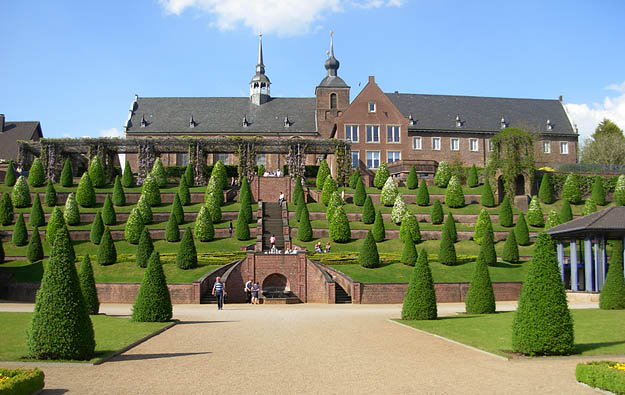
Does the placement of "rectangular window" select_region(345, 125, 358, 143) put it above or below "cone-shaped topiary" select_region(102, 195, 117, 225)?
above

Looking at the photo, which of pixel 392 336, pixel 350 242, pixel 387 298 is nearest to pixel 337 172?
pixel 350 242

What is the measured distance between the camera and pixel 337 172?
211 feet

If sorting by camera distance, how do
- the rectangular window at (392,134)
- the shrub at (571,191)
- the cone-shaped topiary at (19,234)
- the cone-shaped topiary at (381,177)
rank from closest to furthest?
the cone-shaped topiary at (19,234), the shrub at (571,191), the cone-shaped topiary at (381,177), the rectangular window at (392,134)

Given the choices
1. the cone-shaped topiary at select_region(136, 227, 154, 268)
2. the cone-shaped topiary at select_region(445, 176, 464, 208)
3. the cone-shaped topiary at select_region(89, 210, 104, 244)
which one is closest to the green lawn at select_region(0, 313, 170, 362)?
the cone-shaped topiary at select_region(136, 227, 154, 268)

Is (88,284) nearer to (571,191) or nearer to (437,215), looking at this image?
(437,215)

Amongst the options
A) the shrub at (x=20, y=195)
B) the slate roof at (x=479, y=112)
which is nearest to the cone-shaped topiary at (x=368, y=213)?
the slate roof at (x=479, y=112)

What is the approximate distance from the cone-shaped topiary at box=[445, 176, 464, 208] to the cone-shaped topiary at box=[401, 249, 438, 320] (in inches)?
1352

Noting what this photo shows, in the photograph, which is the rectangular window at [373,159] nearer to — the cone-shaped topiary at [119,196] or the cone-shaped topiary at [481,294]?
the cone-shaped topiary at [119,196]

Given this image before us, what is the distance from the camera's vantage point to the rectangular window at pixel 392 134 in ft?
240

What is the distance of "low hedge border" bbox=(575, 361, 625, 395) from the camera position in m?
10.6

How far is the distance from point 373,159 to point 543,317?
2312 inches

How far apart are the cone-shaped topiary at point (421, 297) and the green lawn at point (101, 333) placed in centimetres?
848

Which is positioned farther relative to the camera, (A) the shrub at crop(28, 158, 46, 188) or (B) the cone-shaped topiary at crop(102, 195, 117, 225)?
(A) the shrub at crop(28, 158, 46, 188)

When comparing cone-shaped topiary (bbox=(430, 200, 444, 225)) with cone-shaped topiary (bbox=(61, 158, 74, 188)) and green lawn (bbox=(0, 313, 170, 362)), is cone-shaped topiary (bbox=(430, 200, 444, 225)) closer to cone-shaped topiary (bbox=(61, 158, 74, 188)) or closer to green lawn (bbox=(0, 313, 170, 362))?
green lawn (bbox=(0, 313, 170, 362))
